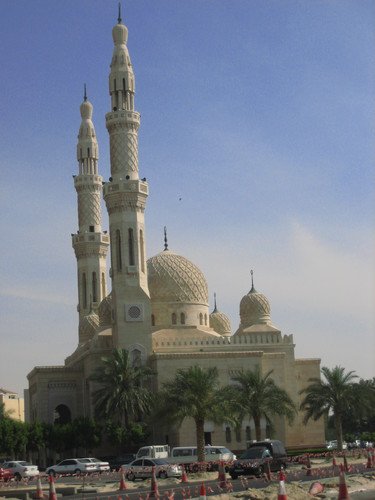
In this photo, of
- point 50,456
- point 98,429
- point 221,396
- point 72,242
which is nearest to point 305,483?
point 221,396

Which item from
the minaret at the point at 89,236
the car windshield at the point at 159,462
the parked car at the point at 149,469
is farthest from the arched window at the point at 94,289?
the car windshield at the point at 159,462

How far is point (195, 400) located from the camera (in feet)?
147

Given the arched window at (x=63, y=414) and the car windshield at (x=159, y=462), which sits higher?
the arched window at (x=63, y=414)

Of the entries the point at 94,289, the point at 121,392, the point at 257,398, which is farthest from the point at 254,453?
the point at 94,289

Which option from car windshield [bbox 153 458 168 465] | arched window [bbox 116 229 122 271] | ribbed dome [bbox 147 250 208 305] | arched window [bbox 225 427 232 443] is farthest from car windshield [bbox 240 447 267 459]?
ribbed dome [bbox 147 250 208 305]

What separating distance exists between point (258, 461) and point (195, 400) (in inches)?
534

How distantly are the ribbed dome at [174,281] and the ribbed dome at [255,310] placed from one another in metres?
2.86

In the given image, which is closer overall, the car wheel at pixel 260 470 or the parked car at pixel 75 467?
the car wheel at pixel 260 470

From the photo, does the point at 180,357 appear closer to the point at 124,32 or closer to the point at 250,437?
the point at 250,437

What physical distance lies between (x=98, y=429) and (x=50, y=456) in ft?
30.9

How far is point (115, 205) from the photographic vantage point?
187 feet

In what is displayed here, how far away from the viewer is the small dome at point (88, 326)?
66.7m

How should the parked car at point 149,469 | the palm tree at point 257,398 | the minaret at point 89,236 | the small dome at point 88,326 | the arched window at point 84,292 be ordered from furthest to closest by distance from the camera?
the arched window at point 84,292
the minaret at point 89,236
the small dome at point 88,326
the palm tree at point 257,398
the parked car at point 149,469

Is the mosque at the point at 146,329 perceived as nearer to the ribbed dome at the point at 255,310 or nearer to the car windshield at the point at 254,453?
the ribbed dome at the point at 255,310
